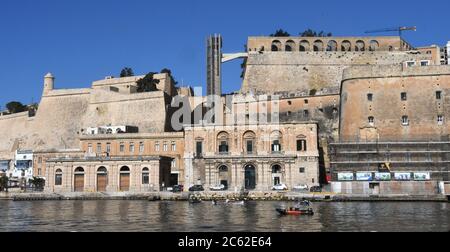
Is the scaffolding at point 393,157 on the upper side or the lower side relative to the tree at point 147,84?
lower

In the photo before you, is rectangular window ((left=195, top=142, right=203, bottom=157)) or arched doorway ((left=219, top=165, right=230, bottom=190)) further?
rectangular window ((left=195, top=142, right=203, bottom=157))

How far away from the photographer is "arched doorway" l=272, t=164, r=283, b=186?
168 ft

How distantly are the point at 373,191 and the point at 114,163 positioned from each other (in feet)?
81.5

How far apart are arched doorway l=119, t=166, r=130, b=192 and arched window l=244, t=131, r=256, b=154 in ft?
39.1

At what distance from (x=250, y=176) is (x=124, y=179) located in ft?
41.0

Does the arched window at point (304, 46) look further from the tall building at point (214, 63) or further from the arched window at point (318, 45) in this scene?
the tall building at point (214, 63)

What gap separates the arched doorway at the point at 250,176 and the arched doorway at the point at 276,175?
71.8 inches

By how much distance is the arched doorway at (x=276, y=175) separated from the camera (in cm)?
5131

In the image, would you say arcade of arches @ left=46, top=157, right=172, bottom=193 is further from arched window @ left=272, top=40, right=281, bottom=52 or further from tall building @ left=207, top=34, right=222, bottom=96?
arched window @ left=272, top=40, right=281, bottom=52

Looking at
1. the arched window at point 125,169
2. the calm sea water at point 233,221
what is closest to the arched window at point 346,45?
the arched window at point 125,169

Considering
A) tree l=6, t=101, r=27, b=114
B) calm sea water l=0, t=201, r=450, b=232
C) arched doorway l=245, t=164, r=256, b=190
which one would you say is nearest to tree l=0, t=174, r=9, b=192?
arched doorway l=245, t=164, r=256, b=190

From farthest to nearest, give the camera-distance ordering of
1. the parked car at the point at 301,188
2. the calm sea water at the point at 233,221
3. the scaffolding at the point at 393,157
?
1. the parked car at the point at 301,188
2. the scaffolding at the point at 393,157
3. the calm sea water at the point at 233,221

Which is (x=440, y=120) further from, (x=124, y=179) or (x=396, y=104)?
Result: (x=124, y=179)

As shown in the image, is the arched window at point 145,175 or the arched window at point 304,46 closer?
the arched window at point 145,175
